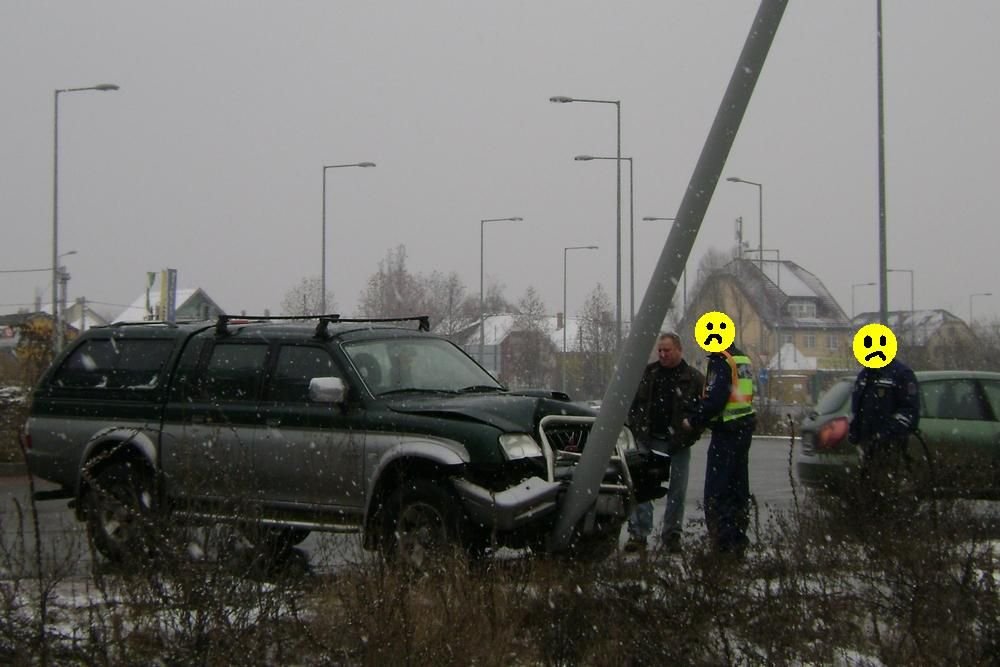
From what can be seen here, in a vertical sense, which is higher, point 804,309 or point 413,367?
point 804,309

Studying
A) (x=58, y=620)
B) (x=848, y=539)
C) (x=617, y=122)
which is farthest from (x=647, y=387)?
(x=617, y=122)

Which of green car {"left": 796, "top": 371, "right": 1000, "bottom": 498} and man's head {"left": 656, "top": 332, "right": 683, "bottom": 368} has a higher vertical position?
man's head {"left": 656, "top": 332, "right": 683, "bottom": 368}

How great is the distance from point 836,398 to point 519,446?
6.98 m

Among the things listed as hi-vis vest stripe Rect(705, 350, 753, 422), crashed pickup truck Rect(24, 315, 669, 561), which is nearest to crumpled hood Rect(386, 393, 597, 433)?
crashed pickup truck Rect(24, 315, 669, 561)

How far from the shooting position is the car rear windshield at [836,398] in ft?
47.3

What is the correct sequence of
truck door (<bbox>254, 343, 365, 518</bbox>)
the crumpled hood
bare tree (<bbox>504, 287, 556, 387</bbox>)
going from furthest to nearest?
bare tree (<bbox>504, 287, 556, 387</bbox>)
truck door (<bbox>254, 343, 365, 518</bbox>)
the crumpled hood

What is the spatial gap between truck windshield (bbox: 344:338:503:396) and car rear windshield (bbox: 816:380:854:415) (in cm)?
544

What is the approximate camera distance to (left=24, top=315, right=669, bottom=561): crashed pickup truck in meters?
Result: 8.14

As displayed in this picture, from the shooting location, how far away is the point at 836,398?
14523mm

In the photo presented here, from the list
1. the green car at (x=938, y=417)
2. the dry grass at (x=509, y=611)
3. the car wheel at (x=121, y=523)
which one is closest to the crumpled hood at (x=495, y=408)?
the car wheel at (x=121, y=523)

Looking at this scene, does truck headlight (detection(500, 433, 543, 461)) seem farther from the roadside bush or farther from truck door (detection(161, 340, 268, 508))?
the roadside bush

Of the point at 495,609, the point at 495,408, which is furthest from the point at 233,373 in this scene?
the point at 495,609

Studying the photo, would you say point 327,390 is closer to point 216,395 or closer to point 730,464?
point 216,395

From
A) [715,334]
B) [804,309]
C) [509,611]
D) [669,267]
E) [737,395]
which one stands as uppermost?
[804,309]
